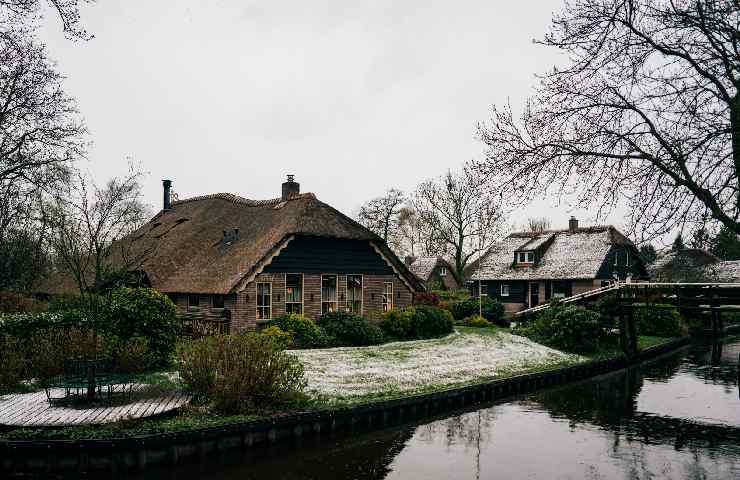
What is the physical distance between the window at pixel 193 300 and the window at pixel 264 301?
3108mm

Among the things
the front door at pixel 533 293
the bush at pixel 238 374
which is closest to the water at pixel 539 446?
the bush at pixel 238 374

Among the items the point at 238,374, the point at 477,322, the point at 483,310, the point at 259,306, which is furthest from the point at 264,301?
the point at 483,310

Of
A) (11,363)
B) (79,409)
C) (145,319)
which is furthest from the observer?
(145,319)

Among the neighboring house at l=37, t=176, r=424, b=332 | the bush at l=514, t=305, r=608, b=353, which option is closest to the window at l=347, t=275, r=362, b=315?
the neighboring house at l=37, t=176, r=424, b=332

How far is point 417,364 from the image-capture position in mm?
21250

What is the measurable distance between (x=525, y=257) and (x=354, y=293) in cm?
2415

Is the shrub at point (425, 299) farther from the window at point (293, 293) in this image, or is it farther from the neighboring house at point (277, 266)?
the window at point (293, 293)

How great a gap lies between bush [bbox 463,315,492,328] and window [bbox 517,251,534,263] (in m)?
14.4

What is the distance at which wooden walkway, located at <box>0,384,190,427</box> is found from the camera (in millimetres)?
11688

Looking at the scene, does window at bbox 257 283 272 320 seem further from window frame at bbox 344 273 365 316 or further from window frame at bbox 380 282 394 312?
window frame at bbox 380 282 394 312

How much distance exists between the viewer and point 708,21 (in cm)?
823

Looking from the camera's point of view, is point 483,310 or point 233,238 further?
point 483,310

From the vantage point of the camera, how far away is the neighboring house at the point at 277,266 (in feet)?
82.8

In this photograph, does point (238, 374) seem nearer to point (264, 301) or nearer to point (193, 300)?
point (264, 301)
